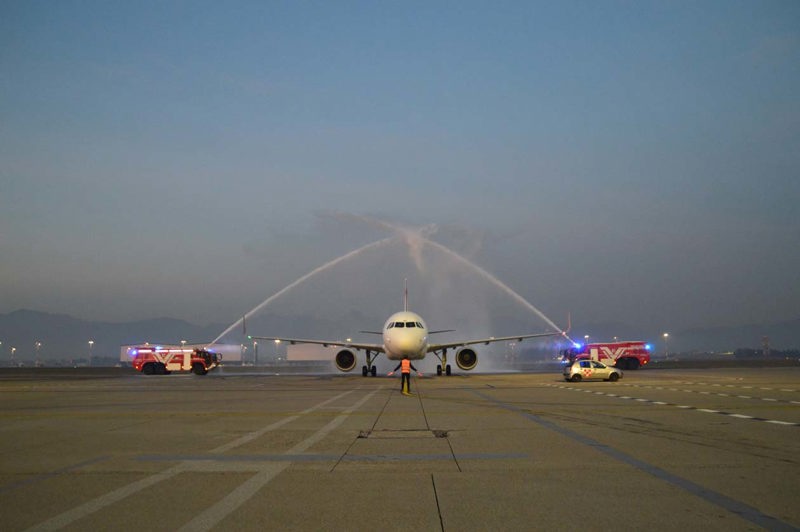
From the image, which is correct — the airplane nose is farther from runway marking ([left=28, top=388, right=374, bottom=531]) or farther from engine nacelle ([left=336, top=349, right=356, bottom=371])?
runway marking ([left=28, top=388, right=374, bottom=531])

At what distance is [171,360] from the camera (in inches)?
2630

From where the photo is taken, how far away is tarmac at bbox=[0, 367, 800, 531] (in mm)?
7781

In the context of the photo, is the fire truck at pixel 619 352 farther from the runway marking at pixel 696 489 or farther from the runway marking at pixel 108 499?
the runway marking at pixel 108 499

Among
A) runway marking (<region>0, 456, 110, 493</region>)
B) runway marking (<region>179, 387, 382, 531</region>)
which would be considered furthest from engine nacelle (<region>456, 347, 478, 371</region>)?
runway marking (<region>0, 456, 110, 493</region>)

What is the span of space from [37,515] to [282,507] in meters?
2.76

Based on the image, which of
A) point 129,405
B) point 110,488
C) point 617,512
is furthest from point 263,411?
point 617,512

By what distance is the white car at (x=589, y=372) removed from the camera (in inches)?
1681

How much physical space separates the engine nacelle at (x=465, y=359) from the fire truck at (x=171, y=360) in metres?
27.0

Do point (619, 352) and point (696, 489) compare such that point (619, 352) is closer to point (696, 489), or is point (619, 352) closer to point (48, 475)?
point (696, 489)

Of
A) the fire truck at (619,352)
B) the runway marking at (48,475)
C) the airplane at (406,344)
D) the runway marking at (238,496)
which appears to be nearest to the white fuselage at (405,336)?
the airplane at (406,344)

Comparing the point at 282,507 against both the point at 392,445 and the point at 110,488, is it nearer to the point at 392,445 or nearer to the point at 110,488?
the point at 110,488

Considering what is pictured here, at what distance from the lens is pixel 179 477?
10.4m

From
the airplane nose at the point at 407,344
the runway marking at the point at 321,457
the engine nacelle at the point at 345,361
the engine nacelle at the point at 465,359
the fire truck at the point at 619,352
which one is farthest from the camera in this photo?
the fire truck at the point at 619,352

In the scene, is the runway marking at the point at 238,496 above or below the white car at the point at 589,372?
below
